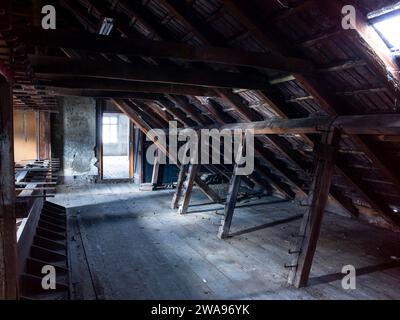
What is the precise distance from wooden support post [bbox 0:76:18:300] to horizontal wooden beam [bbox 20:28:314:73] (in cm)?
93

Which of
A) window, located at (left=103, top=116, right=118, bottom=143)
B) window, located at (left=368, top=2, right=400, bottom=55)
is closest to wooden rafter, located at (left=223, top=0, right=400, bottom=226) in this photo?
window, located at (left=368, top=2, right=400, bottom=55)

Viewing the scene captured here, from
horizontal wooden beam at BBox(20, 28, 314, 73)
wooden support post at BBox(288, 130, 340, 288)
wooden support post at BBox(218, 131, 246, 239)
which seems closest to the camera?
horizontal wooden beam at BBox(20, 28, 314, 73)

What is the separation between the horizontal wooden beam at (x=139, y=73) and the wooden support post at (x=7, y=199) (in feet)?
5.64

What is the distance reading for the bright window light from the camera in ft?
8.44

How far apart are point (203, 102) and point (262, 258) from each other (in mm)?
2866

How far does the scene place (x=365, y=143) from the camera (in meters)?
3.87

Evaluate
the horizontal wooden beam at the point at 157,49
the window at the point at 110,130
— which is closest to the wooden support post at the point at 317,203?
the horizontal wooden beam at the point at 157,49

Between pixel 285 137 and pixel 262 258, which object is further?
pixel 285 137

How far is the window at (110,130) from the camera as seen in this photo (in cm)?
1734

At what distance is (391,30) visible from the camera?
2645 mm

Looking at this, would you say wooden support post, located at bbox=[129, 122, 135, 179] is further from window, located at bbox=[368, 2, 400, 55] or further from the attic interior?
window, located at bbox=[368, 2, 400, 55]

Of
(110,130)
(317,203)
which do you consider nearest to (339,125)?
(317,203)
